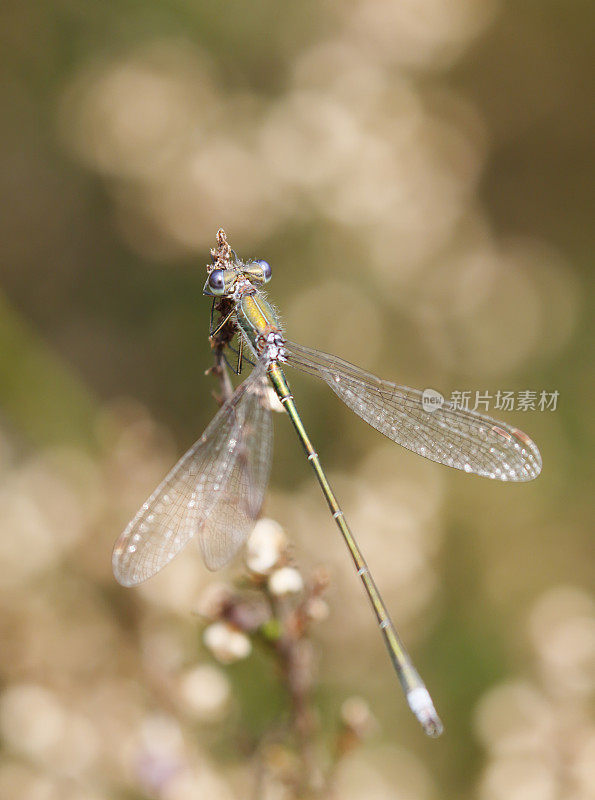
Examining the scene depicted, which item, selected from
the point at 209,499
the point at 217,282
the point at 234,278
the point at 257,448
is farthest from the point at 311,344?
the point at 209,499

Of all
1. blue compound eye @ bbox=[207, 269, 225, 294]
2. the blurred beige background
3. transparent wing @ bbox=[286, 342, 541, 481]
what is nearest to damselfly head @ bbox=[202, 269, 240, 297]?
blue compound eye @ bbox=[207, 269, 225, 294]

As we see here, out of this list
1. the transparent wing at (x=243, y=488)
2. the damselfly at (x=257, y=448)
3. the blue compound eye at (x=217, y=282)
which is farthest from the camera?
the blue compound eye at (x=217, y=282)

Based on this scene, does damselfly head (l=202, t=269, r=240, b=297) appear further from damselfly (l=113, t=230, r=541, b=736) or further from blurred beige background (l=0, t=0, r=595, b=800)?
blurred beige background (l=0, t=0, r=595, b=800)

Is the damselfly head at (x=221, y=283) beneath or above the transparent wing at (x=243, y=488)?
above

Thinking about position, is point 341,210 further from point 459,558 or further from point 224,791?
point 224,791

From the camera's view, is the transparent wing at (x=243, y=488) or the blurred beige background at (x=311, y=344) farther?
the blurred beige background at (x=311, y=344)

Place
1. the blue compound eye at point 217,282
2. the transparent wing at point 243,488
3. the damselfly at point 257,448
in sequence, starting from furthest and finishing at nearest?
1. the blue compound eye at point 217,282
2. the damselfly at point 257,448
3. the transparent wing at point 243,488

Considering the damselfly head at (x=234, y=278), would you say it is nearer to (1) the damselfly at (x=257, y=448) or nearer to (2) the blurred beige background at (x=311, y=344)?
(1) the damselfly at (x=257, y=448)

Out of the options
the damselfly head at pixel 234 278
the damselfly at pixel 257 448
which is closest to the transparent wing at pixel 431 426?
the damselfly at pixel 257 448
